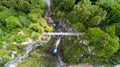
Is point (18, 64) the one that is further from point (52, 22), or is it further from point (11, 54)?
point (52, 22)

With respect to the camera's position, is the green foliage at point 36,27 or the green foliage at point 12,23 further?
the green foliage at point 36,27

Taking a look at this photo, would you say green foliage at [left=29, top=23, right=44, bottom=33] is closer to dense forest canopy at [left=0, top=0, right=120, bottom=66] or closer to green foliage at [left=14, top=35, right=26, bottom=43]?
dense forest canopy at [left=0, top=0, right=120, bottom=66]

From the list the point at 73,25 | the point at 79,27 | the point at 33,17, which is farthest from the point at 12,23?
the point at 79,27

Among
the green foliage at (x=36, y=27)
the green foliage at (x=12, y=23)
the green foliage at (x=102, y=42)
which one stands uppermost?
the green foliage at (x=12, y=23)

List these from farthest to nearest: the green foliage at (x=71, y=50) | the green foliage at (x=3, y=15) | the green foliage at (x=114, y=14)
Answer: the green foliage at (x=71, y=50) → the green foliage at (x=3, y=15) → the green foliage at (x=114, y=14)

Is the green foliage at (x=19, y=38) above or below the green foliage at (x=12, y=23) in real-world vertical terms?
below

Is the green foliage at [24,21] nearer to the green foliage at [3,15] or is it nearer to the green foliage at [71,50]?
the green foliage at [3,15]

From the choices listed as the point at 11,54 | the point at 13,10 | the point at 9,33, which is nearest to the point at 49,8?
the point at 13,10

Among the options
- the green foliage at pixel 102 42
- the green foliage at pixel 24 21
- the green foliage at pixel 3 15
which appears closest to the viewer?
the green foliage at pixel 102 42

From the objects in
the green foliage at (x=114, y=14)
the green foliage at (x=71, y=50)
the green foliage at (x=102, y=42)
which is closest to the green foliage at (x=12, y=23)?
the green foliage at (x=71, y=50)
